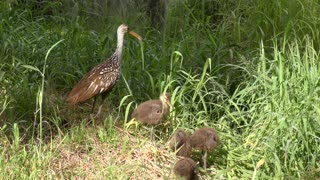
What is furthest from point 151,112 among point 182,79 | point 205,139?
point 182,79

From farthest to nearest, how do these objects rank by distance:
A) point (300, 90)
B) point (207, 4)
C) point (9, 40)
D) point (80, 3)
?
1. point (207, 4)
2. point (80, 3)
3. point (9, 40)
4. point (300, 90)

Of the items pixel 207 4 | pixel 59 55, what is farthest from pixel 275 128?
pixel 207 4

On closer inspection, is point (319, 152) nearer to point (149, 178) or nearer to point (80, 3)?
point (149, 178)

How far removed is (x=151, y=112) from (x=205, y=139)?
20.9 inches

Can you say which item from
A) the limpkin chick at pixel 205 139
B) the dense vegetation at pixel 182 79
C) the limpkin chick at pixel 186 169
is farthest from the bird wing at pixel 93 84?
the limpkin chick at pixel 186 169

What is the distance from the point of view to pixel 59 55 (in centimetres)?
796

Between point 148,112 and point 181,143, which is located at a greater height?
point 148,112

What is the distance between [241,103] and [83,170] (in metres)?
1.61

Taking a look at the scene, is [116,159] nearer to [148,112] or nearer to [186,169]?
[148,112]

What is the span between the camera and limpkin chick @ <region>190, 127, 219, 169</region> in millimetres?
6656

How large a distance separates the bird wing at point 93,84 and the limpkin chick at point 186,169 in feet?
3.55

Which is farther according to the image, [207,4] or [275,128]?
[207,4]

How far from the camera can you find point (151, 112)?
22.7ft

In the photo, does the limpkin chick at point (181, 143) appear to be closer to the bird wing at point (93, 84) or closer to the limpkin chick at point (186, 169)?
the limpkin chick at point (186, 169)
